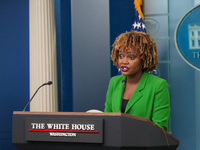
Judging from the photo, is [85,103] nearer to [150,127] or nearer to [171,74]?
[171,74]

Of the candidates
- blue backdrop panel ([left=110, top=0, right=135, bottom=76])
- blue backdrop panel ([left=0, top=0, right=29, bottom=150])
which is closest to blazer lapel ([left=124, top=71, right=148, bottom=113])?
blue backdrop panel ([left=110, top=0, right=135, bottom=76])

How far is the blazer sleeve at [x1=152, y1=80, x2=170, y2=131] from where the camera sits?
2.09 metres

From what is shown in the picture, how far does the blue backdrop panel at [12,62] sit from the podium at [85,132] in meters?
2.83

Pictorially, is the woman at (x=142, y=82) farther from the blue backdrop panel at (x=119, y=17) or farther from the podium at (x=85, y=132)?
the blue backdrop panel at (x=119, y=17)

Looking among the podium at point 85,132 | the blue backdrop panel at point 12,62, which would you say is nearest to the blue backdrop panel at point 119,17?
the blue backdrop panel at point 12,62

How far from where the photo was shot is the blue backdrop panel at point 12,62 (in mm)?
4594

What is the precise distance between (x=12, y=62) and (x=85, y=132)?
3.22 meters

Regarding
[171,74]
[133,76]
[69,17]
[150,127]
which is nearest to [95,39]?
[69,17]

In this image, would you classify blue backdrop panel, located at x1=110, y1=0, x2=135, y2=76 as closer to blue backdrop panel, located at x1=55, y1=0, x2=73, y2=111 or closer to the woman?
blue backdrop panel, located at x1=55, y1=0, x2=73, y2=111

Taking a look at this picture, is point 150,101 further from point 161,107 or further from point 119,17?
point 119,17

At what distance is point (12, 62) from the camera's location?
466 centimetres

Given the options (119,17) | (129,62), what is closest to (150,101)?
(129,62)

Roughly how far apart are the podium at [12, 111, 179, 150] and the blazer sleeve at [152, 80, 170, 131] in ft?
0.89

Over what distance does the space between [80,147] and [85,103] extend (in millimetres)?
1798
